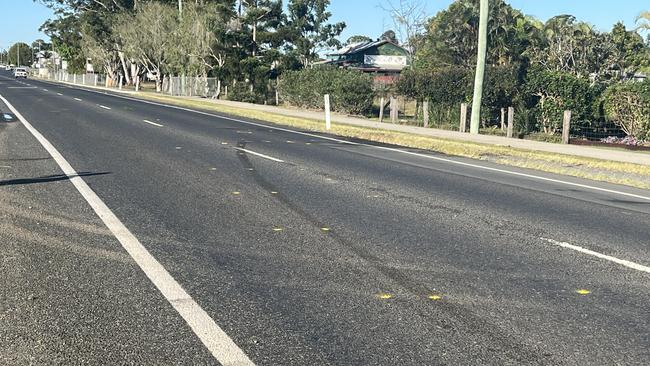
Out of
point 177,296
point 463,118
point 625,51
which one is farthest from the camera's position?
point 625,51

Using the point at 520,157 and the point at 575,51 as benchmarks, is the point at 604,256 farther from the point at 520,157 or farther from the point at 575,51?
the point at 575,51

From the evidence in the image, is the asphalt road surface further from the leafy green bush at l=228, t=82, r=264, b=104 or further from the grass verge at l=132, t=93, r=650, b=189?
the leafy green bush at l=228, t=82, r=264, b=104

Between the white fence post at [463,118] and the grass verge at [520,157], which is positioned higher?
the white fence post at [463,118]

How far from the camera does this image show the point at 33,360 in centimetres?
385

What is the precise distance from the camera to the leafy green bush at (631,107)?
19641 mm

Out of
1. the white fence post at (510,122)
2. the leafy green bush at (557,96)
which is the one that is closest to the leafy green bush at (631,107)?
the leafy green bush at (557,96)

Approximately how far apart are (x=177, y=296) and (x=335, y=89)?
27.7 m

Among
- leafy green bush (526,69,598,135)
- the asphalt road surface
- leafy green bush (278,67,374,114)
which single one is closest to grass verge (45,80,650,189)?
the asphalt road surface

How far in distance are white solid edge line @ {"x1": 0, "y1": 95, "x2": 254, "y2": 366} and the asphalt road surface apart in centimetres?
2

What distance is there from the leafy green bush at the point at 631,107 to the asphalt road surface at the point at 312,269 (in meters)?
9.57

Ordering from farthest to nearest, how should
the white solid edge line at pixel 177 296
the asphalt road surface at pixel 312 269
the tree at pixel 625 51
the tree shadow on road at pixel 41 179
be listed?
the tree at pixel 625 51
the tree shadow on road at pixel 41 179
the asphalt road surface at pixel 312 269
the white solid edge line at pixel 177 296

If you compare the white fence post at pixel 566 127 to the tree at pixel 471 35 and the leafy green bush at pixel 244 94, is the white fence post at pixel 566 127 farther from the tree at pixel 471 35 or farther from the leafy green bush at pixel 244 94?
the tree at pixel 471 35

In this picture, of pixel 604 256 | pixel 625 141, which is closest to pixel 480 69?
pixel 625 141

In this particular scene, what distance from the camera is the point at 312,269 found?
5754 mm
